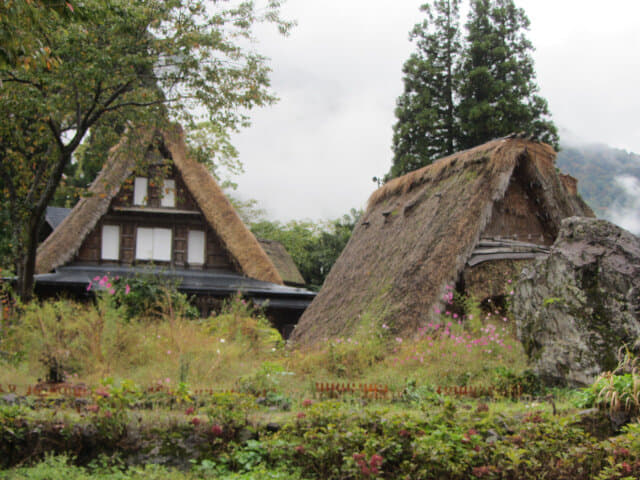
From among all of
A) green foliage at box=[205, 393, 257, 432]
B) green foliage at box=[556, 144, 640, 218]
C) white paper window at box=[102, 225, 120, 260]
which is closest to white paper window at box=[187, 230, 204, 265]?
white paper window at box=[102, 225, 120, 260]

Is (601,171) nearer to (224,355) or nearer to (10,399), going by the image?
(224,355)

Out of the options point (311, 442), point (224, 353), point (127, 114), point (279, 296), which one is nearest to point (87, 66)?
point (127, 114)

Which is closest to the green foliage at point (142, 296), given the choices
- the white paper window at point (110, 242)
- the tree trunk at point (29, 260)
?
the tree trunk at point (29, 260)

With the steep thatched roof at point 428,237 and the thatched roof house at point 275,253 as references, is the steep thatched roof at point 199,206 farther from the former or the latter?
the steep thatched roof at point 428,237

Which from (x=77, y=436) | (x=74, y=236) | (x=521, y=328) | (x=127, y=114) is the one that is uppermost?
(x=127, y=114)

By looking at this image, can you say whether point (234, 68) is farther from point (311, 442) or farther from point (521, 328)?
point (311, 442)

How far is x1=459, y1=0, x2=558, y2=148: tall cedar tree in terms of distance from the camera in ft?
73.0

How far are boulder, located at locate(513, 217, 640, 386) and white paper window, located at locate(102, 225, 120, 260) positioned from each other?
13310 millimetres

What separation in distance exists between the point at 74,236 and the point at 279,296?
601cm

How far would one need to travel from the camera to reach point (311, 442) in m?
4.55

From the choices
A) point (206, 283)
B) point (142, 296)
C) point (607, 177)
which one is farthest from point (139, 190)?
point (607, 177)

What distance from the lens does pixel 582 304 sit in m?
6.48

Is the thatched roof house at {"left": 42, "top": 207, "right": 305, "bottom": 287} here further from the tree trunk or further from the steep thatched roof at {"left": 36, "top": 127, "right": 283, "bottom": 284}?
the tree trunk

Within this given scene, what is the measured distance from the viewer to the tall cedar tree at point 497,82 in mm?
22266
